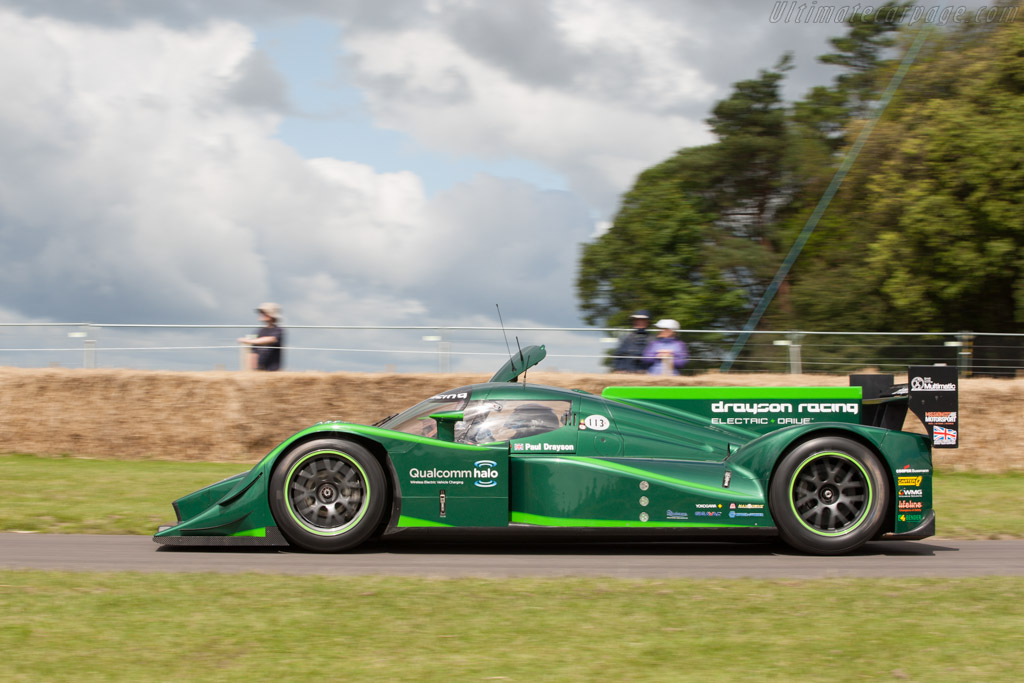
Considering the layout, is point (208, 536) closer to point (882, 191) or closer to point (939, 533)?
point (939, 533)

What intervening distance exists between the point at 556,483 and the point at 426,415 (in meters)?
1.02

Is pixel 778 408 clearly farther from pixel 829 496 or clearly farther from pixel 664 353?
pixel 664 353

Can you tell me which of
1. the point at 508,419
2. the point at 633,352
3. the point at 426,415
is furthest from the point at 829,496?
the point at 633,352

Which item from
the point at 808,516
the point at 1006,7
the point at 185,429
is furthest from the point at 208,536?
the point at 1006,7

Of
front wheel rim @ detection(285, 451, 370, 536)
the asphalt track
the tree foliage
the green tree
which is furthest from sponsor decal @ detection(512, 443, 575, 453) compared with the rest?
the green tree

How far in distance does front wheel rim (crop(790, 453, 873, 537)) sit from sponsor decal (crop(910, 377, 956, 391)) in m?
0.93

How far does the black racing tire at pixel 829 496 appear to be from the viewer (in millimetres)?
6406

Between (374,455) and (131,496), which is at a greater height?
(374,455)

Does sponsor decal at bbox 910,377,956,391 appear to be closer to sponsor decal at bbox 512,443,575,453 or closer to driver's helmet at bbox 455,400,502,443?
sponsor decal at bbox 512,443,575,453

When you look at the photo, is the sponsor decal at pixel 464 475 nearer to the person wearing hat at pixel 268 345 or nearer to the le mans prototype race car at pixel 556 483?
the le mans prototype race car at pixel 556 483

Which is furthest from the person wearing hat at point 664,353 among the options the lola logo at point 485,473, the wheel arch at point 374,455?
the wheel arch at point 374,455

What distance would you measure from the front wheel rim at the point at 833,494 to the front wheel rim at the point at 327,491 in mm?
2800

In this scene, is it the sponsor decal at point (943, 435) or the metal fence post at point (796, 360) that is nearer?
the sponsor decal at point (943, 435)

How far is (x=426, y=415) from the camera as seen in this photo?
6750mm
